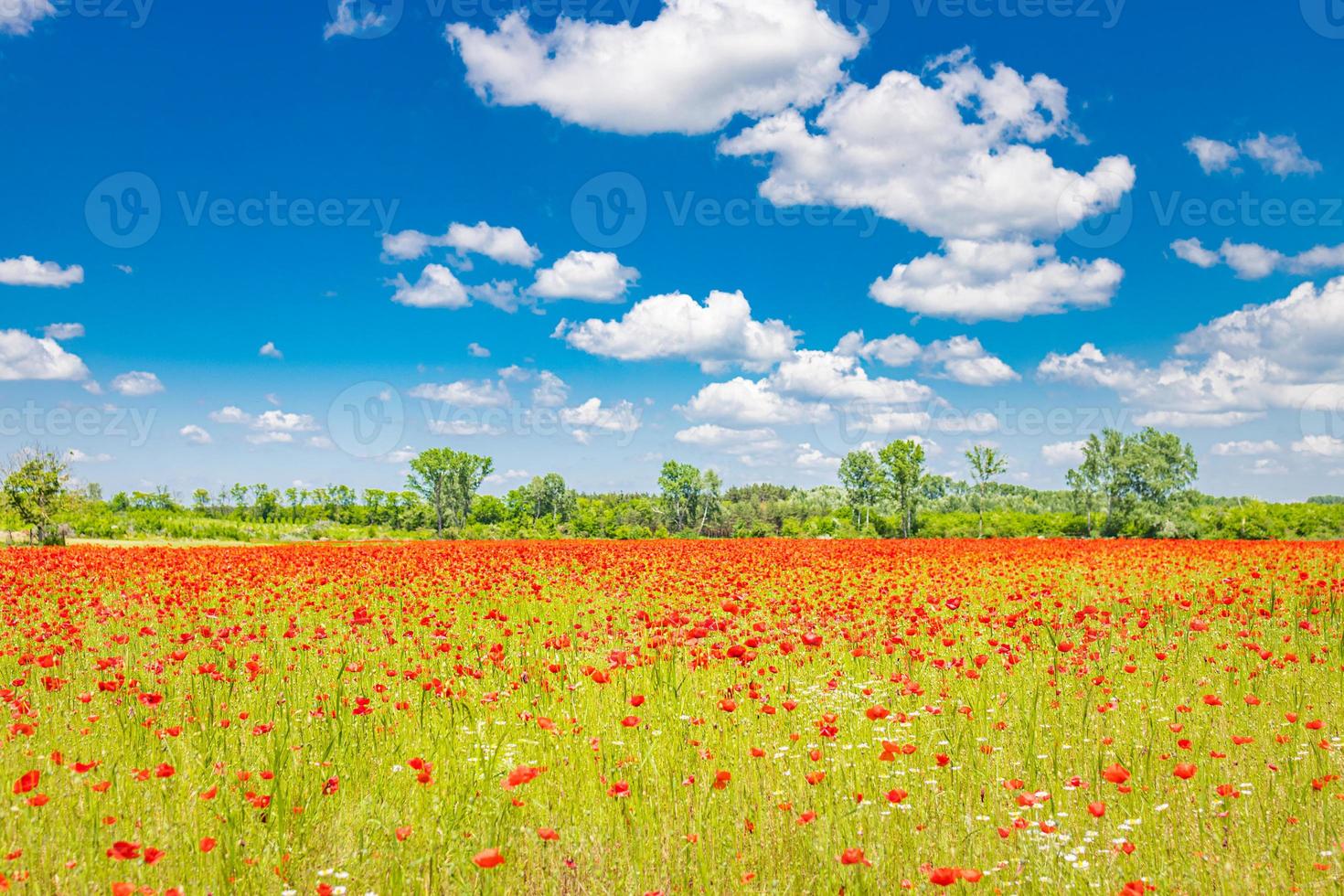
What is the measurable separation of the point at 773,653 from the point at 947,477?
141m

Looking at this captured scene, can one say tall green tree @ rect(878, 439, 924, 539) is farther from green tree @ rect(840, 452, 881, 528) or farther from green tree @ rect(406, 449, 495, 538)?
green tree @ rect(406, 449, 495, 538)

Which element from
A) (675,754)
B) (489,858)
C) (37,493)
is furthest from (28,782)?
(37,493)

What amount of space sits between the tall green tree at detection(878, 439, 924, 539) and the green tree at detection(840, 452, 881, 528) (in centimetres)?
644

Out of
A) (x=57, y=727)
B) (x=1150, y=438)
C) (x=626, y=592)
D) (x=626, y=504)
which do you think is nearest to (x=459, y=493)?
(x=626, y=504)

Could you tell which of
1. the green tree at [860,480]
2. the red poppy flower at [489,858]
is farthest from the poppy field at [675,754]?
the green tree at [860,480]

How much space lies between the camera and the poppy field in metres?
3.88

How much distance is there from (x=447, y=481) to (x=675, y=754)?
8753 cm

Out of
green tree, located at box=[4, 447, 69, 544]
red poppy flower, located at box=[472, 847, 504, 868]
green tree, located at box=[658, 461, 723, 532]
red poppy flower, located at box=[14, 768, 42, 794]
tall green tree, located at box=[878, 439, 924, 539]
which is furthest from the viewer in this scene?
green tree, located at box=[658, 461, 723, 532]

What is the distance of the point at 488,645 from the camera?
9.09 m

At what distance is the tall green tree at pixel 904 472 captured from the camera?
6469 cm

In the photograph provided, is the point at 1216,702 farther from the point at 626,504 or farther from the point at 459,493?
the point at 459,493

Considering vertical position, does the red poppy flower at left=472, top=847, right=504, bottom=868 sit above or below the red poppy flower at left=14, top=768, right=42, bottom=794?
below

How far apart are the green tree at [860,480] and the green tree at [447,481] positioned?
43083mm

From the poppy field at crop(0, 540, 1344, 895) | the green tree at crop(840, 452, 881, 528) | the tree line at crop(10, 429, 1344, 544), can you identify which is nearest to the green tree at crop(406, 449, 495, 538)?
the tree line at crop(10, 429, 1344, 544)
